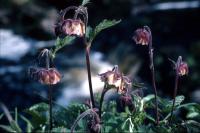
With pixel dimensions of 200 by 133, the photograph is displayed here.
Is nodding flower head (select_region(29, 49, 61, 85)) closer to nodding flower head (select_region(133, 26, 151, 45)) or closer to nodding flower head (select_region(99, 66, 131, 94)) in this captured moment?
nodding flower head (select_region(99, 66, 131, 94))

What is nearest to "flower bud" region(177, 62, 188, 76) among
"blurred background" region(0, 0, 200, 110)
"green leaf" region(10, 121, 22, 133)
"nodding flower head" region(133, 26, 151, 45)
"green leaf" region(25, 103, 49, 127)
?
"nodding flower head" region(133, 26, 151, 45)

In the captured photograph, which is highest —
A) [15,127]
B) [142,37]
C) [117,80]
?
[142,37]

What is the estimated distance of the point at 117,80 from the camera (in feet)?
5.81

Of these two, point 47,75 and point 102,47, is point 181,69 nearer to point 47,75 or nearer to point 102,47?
point 47,75

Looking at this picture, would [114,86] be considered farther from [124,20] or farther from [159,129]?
[124,20]

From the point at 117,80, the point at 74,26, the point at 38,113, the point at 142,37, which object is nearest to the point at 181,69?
the point at 142,37

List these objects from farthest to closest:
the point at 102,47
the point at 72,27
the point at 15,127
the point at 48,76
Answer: the point at 102,47 < the point at 15,127 < the point at 48,76 < the point at 72,27

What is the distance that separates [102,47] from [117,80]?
8375mm

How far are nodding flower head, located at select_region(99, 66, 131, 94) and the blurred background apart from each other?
18.0 ft

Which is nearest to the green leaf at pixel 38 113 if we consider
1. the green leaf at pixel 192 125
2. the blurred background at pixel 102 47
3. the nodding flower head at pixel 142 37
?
the nodding flower head at pixel 142 37

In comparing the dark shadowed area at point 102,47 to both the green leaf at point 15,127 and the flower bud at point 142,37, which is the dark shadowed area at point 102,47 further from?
the flower bud at point 142,37

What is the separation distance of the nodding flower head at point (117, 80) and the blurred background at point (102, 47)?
548 centimetres

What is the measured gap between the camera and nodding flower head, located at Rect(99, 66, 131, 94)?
1.77 m

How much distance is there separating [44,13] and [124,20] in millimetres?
2191
